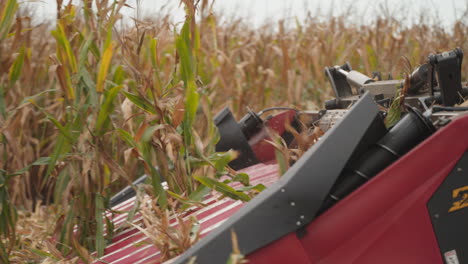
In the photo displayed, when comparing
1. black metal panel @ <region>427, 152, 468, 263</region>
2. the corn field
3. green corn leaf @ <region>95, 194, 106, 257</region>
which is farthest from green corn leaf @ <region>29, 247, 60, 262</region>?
black metal panel @ <region>427, 152, 468, 263</region>

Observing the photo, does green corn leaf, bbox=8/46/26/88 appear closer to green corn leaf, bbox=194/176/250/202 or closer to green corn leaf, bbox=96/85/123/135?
green corn leaf, bbox=96/85/123/135

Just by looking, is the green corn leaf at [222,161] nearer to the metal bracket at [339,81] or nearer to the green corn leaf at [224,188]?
the green corn leaf at [224,188]

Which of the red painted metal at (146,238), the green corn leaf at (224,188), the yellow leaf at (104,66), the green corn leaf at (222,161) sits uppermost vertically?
the yellow leaf at (104,66)

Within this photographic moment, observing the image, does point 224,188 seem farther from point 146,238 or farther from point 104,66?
point 104,66

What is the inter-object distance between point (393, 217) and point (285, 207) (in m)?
0.29

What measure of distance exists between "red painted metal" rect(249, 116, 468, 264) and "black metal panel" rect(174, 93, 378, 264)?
2.2 inches

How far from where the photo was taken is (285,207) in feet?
4.88

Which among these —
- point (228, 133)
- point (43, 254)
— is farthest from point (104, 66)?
point (228, 133)

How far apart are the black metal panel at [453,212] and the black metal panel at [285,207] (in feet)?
0.92

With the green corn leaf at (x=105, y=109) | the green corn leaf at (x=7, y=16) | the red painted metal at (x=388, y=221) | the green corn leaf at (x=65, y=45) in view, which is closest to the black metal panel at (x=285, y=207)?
the red painted metal at (x=388, y=221)

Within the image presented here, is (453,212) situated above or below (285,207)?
below

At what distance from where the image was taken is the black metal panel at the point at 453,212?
1575mm

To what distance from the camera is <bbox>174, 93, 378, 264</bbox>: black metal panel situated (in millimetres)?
Result: 1463

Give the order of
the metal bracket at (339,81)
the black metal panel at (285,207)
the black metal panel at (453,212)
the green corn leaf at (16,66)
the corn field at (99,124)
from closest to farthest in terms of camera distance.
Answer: the black metal panel at (285,207) → the black metal panel at (453,212) → the corn field at (99,124) → the green corn leaf at (16,66) → the metal bracket at (339,81)
